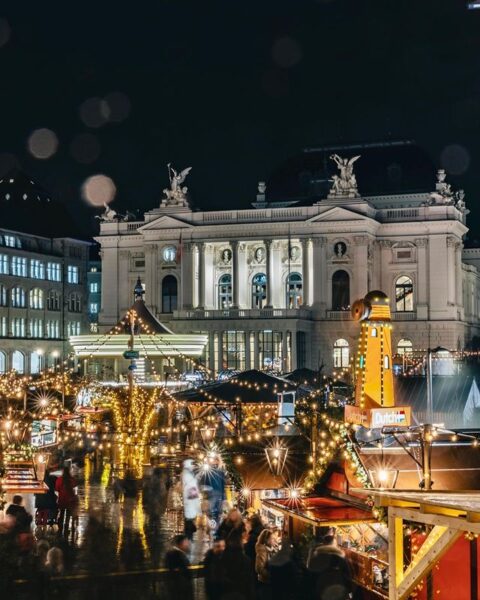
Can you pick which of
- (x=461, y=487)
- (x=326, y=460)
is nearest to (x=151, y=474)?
(x=326, y=460)

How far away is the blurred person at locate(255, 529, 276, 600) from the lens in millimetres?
18359

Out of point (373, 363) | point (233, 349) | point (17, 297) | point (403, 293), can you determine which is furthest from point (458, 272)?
point (373, 363)

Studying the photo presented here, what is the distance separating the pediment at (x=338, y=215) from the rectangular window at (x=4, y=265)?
31.9m

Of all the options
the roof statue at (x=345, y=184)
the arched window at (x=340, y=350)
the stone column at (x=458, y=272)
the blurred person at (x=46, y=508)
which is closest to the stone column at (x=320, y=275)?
the arched window at (x=340, y=350)

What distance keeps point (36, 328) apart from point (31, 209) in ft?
54.3

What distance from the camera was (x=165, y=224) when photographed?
100 metres

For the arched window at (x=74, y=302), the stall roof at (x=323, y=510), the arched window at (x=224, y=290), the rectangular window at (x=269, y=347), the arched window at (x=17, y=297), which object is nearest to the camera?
the stall roof at (x=323, y=510)

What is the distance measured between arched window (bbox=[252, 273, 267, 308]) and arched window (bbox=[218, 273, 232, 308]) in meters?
2.44

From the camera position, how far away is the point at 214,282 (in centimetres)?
10019

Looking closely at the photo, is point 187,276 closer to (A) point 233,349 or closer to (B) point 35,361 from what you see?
(A) point 233,349

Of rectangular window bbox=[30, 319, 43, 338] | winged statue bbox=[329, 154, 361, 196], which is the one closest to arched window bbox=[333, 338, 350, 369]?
winged statue bbox=[329, 154, 361, 196]

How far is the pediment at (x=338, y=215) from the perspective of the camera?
9244 cm

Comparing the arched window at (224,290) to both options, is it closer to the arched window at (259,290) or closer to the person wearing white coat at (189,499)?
the arched window at (259,290)

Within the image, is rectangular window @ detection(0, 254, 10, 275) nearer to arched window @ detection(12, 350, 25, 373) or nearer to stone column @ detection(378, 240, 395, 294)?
arched window @ detection(12, 350, 25, 373)
